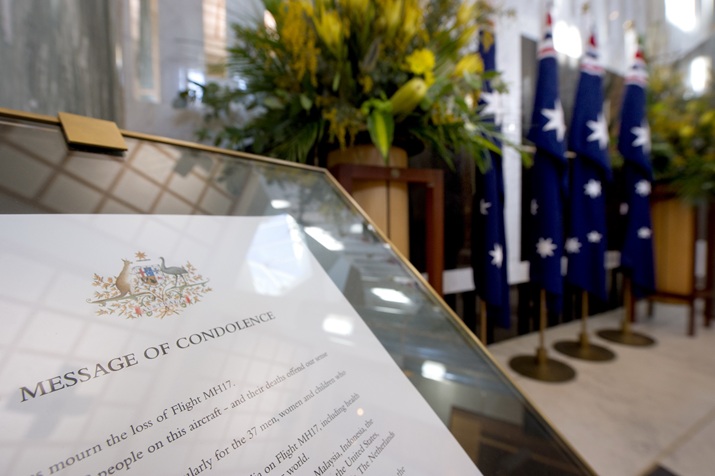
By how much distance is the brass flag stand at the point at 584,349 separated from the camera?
1572 millimetres

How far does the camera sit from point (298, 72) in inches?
33.0

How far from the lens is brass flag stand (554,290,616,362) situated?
157 centimetres

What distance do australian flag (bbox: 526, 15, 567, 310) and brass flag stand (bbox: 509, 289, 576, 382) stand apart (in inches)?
5.6

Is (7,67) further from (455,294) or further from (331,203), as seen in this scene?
(455,294)

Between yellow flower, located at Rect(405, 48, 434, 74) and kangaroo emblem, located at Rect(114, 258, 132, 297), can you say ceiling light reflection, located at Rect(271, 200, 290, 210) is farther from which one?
yellow flower, located at Rect(405, 48, 434, 74)

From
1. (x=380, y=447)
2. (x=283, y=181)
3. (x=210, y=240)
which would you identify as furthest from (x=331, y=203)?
(x=380, y=447)

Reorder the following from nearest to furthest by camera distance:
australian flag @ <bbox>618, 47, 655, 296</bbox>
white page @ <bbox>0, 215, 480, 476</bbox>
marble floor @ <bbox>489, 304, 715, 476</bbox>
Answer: white page @ <bbox>0, 215, 480, 476</bbox> → marble floor @ <bbox>489, 304, 715, 476</bbox> → australian flag @ <bbox>618, 47, 655, 296</bbox>

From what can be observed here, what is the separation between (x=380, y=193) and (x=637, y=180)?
1680mm

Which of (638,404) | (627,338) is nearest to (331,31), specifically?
(638,404)

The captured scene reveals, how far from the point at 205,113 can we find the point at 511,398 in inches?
46.8

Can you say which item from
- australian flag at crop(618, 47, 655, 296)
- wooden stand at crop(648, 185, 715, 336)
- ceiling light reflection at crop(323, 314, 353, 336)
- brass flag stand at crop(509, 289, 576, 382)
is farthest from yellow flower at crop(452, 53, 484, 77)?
wooden stand at crop(648, 185, 715, 336)

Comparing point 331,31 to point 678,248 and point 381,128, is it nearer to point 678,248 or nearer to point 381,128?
point 381,128

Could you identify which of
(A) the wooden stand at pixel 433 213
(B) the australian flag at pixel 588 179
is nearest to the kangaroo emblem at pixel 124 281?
(A) the wooden stand at pixel 433 213

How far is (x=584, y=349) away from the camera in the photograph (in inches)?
64.2
